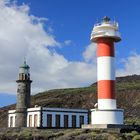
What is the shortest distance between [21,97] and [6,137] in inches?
396

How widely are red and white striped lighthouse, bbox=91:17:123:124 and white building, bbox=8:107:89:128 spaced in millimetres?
12538

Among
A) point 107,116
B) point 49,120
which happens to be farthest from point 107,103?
point 49,120

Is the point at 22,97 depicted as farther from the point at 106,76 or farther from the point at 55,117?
the point at 106,76

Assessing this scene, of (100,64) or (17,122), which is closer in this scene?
(100,64)

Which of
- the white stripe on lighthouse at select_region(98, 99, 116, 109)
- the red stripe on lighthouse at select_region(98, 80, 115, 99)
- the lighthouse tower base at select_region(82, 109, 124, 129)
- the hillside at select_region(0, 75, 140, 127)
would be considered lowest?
the lighthouse tower base at select_region(82, 109, 124, 129)

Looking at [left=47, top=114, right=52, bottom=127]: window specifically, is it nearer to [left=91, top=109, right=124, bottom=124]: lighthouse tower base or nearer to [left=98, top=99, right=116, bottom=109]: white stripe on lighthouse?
[left=91, top=109, right=124, bottom=124]: lighthouse tower base

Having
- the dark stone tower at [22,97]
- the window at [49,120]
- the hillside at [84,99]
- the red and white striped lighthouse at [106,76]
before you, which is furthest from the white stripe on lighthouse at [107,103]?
the hillside at [84,99]

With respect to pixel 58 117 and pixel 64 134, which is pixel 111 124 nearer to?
pixel 64 134

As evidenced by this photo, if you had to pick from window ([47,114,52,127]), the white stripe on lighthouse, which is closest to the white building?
window ([47,114,52,127])

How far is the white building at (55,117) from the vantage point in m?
42.5

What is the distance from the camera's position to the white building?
139 ft

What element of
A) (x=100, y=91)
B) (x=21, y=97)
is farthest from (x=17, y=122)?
(x=100, y=91)

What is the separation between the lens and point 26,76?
149ft

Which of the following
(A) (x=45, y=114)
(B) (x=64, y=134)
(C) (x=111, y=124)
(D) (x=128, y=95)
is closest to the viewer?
(C) (x=111, y=124)
